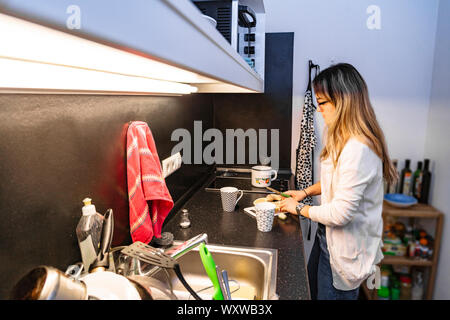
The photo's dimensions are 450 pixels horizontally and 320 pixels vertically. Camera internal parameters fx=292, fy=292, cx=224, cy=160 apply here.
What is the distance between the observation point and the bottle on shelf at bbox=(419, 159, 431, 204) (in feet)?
7.00

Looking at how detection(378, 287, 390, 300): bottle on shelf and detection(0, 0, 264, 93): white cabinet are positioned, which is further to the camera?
detection(378, 287, 390, 300): bottle on shelf

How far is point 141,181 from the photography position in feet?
3.11

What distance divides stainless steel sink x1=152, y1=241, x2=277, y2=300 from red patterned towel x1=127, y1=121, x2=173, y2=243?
16 centimetres

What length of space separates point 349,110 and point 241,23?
0.68 meters

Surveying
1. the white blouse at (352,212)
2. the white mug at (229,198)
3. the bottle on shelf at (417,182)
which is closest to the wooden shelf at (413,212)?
the bottle on shelf at (417,182)

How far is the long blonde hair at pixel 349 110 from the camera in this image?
1126 millimetres

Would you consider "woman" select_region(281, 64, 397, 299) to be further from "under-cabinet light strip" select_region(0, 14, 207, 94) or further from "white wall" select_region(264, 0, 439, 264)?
"white wall" select_region(264, 0, 439, 264)

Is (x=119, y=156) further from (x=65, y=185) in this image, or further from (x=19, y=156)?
(x=19, y=156)

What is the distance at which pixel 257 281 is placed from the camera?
0.98 m

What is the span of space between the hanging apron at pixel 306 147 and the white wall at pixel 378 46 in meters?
0.11

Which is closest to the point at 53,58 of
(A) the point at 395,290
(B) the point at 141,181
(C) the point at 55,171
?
(C) the point at 55,171

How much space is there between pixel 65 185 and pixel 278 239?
0.76 m

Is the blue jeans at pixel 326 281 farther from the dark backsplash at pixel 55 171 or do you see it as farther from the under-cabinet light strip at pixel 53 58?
the under-cabinet light strip at pixel 53 58

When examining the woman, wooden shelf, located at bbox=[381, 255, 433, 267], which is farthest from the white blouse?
wooden shelf, located at bbox=[381, 255, 433, 267]
